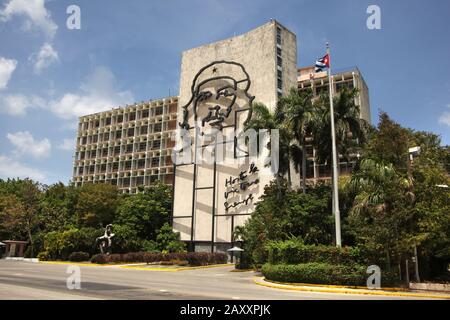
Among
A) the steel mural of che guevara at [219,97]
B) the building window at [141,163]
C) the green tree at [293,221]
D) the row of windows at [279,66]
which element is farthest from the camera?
the building window at [141,163]

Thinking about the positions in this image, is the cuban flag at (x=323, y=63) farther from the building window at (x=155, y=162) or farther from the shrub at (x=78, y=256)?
the building window at (x=155, y=162)

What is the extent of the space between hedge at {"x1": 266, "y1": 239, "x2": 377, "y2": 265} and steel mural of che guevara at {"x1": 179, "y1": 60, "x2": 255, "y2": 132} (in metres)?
29.4

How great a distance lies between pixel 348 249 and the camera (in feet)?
83.1

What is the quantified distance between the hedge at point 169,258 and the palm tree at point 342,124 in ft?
60.3

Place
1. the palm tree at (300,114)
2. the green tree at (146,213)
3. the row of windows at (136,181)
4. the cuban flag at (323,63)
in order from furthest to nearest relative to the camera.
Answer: the row of windows at (136,181), the green tree at (146,213), the palm tree at (300,114), the cuban flag at (323,63)

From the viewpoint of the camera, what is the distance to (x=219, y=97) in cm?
6066

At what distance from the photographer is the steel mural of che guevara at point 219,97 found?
2290 inches

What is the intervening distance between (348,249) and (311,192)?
15.4 m

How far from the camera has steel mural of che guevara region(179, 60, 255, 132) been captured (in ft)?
191

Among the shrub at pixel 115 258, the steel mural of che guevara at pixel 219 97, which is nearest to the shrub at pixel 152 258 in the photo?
the shrub at pixel 115 258

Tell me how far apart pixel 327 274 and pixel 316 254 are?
6.81ft

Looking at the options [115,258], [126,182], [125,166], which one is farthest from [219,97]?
[125,166]
